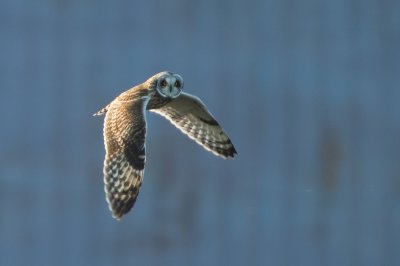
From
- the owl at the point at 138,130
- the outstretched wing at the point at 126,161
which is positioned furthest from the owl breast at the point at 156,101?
the outstretched wing at the point at 126,161

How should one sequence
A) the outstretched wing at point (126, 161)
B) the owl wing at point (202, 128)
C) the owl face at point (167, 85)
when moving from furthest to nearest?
the owl wing at point (202, 128), the owl face at point (167, 85), the outstretched wing at point (126, 161)

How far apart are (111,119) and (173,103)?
38.2 inches

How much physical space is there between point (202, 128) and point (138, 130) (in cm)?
154

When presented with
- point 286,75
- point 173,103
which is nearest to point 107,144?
point 173,103

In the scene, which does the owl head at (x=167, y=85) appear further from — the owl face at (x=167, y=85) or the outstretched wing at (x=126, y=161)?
the outstretched wing at (x=126, y=161)

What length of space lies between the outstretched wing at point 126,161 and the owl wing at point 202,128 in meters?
1.22

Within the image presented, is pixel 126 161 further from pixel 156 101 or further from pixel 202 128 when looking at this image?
pixel 202 128

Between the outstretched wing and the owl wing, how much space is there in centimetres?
122

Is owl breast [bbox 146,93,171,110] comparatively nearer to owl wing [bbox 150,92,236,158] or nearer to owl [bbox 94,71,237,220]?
owl [bbox 94,71,237,220]

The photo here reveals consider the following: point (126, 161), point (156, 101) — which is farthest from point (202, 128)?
point (126, 161)

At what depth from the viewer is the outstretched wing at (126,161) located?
32.8 feet

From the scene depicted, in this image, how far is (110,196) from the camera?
9.98 m

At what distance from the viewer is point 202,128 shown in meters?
11.5

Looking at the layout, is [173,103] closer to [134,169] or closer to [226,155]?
[226,155]
